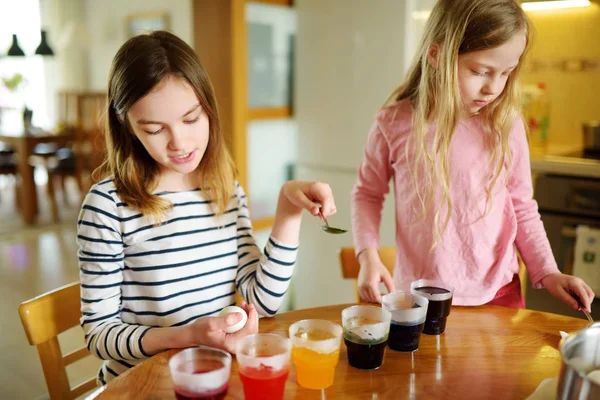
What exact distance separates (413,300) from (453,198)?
0.39m

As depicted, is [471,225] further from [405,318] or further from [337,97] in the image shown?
[337,97]

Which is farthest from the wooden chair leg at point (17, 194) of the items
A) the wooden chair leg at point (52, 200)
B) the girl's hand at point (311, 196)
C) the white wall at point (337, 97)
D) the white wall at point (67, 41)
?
the girl's hand at point (311, 196)

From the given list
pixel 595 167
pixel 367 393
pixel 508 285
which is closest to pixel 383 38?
pixel 595 167

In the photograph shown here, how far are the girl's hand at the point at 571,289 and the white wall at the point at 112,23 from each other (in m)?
4.76

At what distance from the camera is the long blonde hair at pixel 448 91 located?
1165mm

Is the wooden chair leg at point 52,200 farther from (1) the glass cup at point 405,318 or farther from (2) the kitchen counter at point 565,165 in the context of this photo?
(1) the glass cup at point 405,318

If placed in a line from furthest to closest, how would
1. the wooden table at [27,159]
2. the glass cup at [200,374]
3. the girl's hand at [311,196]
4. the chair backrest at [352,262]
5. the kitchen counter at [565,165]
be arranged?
the wooden table at [27,159] < the kitchen counter at [565,165] < the chair backrest at [352,262] < the girl's hand at [311,196] < the glass cup at [200,374]

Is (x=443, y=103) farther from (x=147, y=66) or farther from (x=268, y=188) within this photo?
(x=268, y=188)

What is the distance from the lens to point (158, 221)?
119 cm

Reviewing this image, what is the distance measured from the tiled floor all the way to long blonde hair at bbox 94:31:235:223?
1594 millimetres

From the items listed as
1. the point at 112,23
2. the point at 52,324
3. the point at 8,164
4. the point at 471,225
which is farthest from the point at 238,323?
the point at 112,23

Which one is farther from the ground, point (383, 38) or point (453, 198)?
point (383, 38)

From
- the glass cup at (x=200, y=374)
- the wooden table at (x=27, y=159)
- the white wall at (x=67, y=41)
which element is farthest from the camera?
the white wall at (x=67, y=41)

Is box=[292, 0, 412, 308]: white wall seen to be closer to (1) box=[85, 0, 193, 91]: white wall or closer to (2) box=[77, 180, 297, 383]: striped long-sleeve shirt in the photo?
(2) box=[77, 180, 297, 383]: striped long-sleeve shirt
